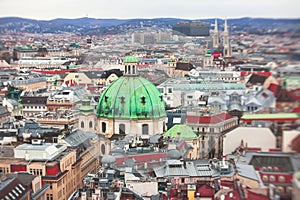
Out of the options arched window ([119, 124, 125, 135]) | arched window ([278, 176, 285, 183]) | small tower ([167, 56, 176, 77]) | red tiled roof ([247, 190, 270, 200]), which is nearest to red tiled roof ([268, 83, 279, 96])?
arched window ([278, 176, 285, 183])

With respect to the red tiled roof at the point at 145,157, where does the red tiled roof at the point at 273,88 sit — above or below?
above

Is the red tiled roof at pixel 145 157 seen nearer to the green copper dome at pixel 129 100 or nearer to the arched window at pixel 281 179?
the green copper dome at pixel 129 100

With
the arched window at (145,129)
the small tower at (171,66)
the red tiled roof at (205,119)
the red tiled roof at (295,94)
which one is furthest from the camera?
the small tower at (171,66)

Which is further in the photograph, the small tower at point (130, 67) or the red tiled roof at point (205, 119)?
the small tower at point (130, 67)

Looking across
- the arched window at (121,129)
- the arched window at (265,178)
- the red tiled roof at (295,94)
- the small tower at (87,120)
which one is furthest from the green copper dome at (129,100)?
the red tiled roof at (295,94)

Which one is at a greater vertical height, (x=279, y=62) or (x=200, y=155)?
(x=279, y=62)

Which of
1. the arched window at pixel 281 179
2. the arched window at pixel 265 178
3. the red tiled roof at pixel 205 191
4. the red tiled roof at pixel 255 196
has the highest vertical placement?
the arched window at pixel 281 179

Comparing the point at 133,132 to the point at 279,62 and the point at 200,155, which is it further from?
the point at 279,62

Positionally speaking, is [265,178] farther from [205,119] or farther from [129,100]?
[205,119]

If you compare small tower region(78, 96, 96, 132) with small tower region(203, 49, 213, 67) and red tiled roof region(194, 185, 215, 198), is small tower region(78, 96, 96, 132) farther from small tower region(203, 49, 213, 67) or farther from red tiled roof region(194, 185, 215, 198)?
small tower region(203, 49, 213, 67)

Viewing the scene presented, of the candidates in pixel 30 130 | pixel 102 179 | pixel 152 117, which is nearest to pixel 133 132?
pixel 152 117
